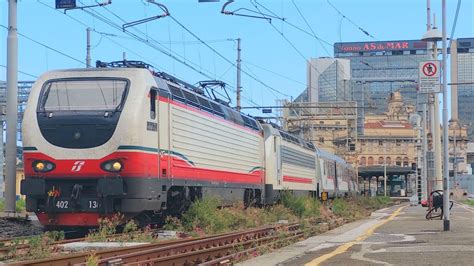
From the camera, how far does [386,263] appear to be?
10852 millimetres

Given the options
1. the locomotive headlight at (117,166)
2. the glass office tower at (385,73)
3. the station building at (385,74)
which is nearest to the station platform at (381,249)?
the locomotive headlight at (117,166)

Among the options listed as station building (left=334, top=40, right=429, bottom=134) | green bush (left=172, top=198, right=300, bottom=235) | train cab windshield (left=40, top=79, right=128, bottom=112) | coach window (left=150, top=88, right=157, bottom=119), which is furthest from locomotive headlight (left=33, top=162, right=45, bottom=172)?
station building (left=334, top=40, right=429, bottom=134)

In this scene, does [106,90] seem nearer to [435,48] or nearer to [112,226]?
[112,226]

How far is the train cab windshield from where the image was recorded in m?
14.0

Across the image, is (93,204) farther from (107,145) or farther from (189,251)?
(189,251)

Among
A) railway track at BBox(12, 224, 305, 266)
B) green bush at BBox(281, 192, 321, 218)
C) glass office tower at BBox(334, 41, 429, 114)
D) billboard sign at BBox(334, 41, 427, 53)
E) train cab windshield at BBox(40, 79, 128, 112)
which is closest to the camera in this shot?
railway track at BBox(12, 224, 305, 266)

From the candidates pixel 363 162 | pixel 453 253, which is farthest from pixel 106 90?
pixel 363 162

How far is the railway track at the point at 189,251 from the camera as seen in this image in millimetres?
9420

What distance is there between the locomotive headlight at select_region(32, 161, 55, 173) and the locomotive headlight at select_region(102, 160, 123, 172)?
118cm

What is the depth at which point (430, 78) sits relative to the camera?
20.6 meters

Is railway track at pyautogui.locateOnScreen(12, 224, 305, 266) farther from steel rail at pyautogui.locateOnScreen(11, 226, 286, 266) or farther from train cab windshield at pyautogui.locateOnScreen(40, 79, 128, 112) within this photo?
train cab windshield at pyautogui.locateOnScreen(40, 79, 128, 112)

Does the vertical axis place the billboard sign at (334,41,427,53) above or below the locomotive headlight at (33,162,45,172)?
above

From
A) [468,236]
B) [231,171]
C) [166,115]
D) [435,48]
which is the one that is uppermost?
[435,48]

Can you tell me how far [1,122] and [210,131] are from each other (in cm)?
2082
